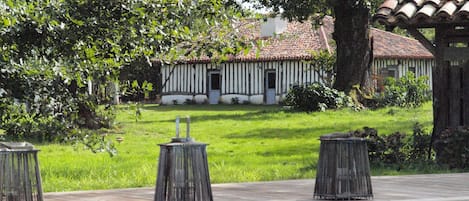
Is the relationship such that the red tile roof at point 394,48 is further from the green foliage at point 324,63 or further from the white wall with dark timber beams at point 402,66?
the green foliage at point 324,63

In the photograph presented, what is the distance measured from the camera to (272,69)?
50781 mm

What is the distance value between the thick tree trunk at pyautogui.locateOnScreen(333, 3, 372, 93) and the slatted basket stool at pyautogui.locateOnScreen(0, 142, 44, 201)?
80.8 feet

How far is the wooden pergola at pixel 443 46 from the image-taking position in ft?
47.8

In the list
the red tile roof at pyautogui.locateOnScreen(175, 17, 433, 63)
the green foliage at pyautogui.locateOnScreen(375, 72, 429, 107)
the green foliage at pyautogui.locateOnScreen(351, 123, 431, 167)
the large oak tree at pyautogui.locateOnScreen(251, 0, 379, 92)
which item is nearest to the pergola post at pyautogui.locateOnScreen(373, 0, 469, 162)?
the green foliage at pyautogui.locateOnScreen(351, 123, 431, 167)

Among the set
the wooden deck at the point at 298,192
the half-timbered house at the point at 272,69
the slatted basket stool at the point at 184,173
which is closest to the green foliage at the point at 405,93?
the half-timbered house at the point at 272,69

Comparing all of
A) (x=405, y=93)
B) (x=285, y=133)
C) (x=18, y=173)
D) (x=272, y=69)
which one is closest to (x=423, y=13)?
(x=18, y=173)

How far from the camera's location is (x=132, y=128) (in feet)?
95.3

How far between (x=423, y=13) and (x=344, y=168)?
16.2 ft

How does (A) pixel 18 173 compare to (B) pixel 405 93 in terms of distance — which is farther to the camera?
(B) pixel 405 93

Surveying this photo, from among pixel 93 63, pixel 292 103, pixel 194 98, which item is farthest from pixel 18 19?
pixel 194 98

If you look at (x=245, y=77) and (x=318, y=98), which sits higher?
(x=245, y=77)

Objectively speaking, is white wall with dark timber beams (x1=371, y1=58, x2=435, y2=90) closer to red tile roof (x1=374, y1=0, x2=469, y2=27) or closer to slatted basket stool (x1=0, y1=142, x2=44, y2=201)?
red tile roof (x1=374, y1=0, x2=469, y2=27)

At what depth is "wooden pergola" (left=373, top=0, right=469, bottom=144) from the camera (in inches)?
573

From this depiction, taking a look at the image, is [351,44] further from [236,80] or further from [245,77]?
[236,80]
